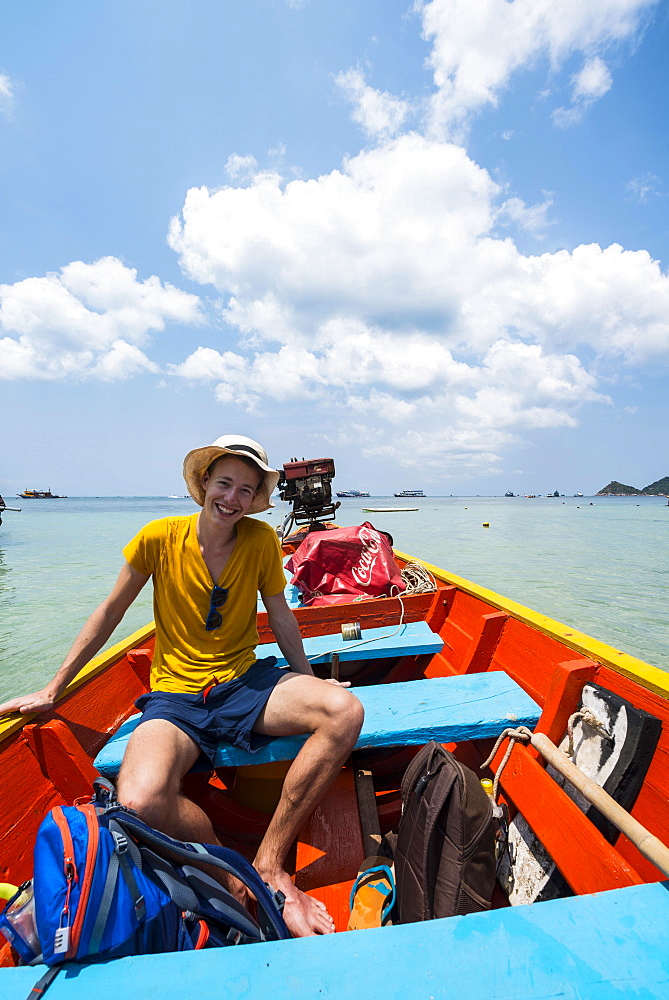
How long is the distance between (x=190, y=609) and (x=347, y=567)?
91.9 inches

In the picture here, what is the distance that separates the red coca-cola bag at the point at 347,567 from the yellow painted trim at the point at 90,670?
152cm

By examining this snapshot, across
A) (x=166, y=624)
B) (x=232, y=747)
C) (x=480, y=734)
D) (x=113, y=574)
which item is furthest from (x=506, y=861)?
(x=113, y=574)

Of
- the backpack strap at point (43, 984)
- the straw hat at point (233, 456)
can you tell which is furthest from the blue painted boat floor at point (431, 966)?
the straw hat at point (233, 456)

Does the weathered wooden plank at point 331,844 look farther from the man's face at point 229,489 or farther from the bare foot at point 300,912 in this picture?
the man's face at point 229,489

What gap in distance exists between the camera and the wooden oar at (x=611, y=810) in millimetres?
1187

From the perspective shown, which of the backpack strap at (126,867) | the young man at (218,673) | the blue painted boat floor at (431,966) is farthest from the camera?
the young man at (218,673)

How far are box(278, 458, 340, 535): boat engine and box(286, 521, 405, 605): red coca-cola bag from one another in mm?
3424

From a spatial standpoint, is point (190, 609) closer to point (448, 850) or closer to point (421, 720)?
point (421, 720)

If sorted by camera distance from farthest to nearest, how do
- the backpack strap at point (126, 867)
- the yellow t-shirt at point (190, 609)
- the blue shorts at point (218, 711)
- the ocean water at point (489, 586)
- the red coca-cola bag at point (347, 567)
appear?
the ocean water at point (489, 586) → the red coca-cola bag at point (347, 567) → the yellow t-shirt at point (190, 609) → the blue shorts at point (218, 711) → the backpack strap at point (126, 867)

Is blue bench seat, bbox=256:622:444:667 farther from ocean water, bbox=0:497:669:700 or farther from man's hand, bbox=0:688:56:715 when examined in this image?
ocean water, bbox=0:497:669:700

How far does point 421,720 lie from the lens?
6.30 ft

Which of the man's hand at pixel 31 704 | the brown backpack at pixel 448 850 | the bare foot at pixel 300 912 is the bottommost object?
the bare foot at pixel 300 912

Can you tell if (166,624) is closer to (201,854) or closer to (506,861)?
(201,854)

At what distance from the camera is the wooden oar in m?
1.19
